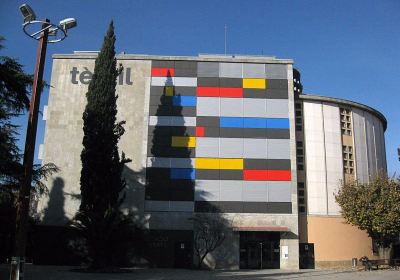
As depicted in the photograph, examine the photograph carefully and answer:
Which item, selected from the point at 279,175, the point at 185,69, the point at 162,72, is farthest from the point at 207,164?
the point at 162,72

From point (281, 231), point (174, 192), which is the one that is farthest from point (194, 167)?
point (281, 231)

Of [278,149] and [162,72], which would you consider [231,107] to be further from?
[162,72]

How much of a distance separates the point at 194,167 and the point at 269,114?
342 inches

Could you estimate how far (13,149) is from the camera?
19797 mm

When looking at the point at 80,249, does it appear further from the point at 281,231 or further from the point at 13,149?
Result: the point at 13,149

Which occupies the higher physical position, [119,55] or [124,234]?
[119,55]

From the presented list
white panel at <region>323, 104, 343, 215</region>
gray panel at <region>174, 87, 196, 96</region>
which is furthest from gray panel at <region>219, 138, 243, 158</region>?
white panel at <region>323, 104, 343, 215</region>

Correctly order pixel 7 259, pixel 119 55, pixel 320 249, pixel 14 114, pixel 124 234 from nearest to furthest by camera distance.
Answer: pixel 14 114
pixel 124 234
pixel 7 259
pixel 320 249
pixel 119 55

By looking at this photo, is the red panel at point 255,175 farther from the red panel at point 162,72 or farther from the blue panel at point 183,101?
the red panel at point 162,72

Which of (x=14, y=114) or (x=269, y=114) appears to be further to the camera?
(x=269, y=114)

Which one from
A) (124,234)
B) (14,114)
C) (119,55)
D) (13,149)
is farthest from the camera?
(119,55)

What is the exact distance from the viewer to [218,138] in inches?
1629

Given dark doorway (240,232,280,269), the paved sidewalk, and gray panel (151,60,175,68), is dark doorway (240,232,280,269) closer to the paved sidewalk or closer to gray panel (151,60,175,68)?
the paved sidewalk

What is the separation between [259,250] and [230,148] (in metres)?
9.38
